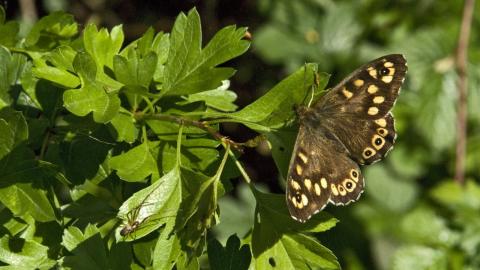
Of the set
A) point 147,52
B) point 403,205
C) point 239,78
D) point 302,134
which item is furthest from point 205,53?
point 239,78

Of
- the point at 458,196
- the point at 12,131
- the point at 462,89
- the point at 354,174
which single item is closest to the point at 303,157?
the point at 354,174

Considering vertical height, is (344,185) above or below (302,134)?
below

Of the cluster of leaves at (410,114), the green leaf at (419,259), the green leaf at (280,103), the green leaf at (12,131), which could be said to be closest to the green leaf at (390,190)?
the cluster of leaves at (410,114)

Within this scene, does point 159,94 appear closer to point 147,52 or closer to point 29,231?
point 147,52

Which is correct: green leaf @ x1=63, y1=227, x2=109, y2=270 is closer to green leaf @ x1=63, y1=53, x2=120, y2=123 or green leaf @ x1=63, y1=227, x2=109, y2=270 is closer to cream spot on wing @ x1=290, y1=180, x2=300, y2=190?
green leaf @ x1=63, y1=53, x2=120, y2=123

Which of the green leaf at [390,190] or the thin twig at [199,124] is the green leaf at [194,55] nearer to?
the thin twig at [199,124]

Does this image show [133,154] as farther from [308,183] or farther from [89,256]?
[308,183]

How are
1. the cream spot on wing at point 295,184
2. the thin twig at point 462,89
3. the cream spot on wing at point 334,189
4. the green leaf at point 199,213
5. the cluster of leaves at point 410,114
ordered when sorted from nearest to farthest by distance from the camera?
1. the green leaf at point 199,213
2. the cream spot on wing at point 295,184
3. the cream spot on wing at point 334,189
4. the cluster of leaves at point 410,114
5. the thin twig at point 462,89
